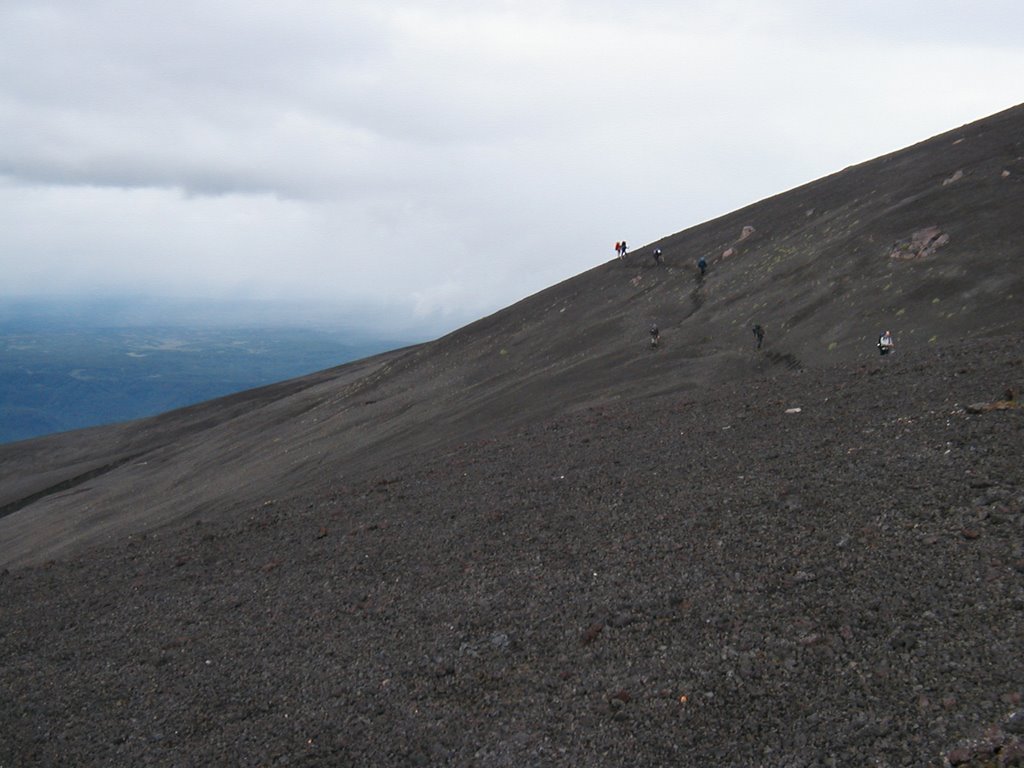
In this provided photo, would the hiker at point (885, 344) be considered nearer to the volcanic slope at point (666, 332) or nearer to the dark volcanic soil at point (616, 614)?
the volcanic slope at point (666, 332)

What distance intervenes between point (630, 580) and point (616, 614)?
40.1 inches

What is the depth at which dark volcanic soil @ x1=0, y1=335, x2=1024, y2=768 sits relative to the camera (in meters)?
9.27

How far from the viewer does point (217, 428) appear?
57438mm

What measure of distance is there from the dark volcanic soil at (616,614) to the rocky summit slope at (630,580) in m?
0.05

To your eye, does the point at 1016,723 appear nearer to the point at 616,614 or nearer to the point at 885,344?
the point at 616,614

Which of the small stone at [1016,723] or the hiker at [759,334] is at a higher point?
the hiker at [759,334]

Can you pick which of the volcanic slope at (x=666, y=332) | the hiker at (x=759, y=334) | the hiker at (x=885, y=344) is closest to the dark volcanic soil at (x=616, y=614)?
the hiker at (x=885, y=344)

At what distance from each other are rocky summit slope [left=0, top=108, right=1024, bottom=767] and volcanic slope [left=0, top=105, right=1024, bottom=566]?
0.30 metres

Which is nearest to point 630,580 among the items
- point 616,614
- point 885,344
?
point 616,614

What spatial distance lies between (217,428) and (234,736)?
4921cm

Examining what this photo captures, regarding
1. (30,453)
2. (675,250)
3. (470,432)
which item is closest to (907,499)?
(470,432)

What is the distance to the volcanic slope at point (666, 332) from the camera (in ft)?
88.5

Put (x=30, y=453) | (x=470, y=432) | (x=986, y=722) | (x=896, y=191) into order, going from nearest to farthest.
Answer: (x=986, y=722), (x=470, y=432), (x=896, y=191), (x=30, y=453)

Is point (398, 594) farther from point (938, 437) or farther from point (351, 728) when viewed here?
point (938, 437)
